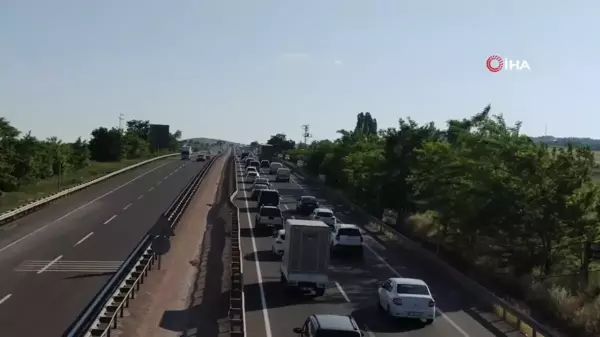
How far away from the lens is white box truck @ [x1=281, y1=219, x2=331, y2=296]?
27.4 m

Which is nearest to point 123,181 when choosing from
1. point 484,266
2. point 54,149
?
point 54,149

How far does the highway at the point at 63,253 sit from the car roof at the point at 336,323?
682cm

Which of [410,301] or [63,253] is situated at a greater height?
[410,301]

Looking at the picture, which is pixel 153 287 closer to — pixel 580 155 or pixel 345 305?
pixel 345 305

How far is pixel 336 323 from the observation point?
1786 centimetres

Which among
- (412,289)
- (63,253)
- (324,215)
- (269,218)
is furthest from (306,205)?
(412,289)

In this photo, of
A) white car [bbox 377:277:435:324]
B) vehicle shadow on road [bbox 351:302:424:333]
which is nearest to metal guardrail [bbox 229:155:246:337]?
vehicle shadow on road [bbox 351:302:424:333]

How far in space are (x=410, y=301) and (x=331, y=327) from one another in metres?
6.81

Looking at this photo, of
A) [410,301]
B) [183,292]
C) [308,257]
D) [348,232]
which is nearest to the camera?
[410,301]

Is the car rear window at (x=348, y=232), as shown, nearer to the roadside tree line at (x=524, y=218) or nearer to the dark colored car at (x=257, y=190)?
the roadside tree line at (x=524, y=218)

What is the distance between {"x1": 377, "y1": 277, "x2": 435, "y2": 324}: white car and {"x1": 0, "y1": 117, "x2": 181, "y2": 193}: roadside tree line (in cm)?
5408

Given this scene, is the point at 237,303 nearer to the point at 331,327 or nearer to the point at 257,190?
the point at 331,327

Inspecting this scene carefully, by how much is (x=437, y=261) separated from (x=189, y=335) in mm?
18036

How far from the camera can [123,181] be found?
88188 mm
